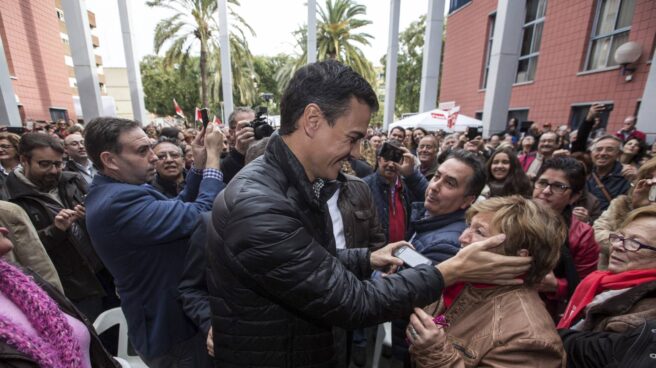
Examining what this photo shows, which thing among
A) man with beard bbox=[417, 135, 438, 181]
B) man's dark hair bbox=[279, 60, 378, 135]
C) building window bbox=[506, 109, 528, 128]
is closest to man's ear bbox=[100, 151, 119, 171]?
man's dark hair bbox=[279, 60, 378, 135]

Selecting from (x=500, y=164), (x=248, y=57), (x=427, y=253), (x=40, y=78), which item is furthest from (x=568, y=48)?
(x=40, y=78)

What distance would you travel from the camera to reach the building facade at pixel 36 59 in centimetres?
1545

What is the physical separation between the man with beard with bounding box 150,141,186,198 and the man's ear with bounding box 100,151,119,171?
5.09 ft

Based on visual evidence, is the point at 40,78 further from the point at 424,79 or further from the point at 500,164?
the point at 500,164

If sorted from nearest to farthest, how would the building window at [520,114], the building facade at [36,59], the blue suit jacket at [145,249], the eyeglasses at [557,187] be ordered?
the blue suit jacket at [145,249] → the eyeglasses at [557,187] → the building window at [520,114] → the building facade at [36,59]

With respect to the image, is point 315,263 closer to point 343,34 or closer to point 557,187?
point 557,187

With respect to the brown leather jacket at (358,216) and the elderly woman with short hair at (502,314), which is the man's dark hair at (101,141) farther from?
the elderly woman with short hair at (502,314)

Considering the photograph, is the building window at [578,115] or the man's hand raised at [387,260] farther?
the building window at [578,115]

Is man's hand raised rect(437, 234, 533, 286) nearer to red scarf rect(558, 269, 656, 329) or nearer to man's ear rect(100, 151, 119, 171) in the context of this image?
red scarf rect(558, 269, 656, 329)

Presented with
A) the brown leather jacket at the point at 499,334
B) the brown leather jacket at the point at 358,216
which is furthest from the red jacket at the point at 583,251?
the brown leather jacket at the point at 358,216

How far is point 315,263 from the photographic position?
Answer: 1054 millimetres

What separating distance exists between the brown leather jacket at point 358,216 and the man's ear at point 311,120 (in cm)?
120

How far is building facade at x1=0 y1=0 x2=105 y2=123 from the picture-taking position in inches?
608

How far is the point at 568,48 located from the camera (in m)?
11.9
